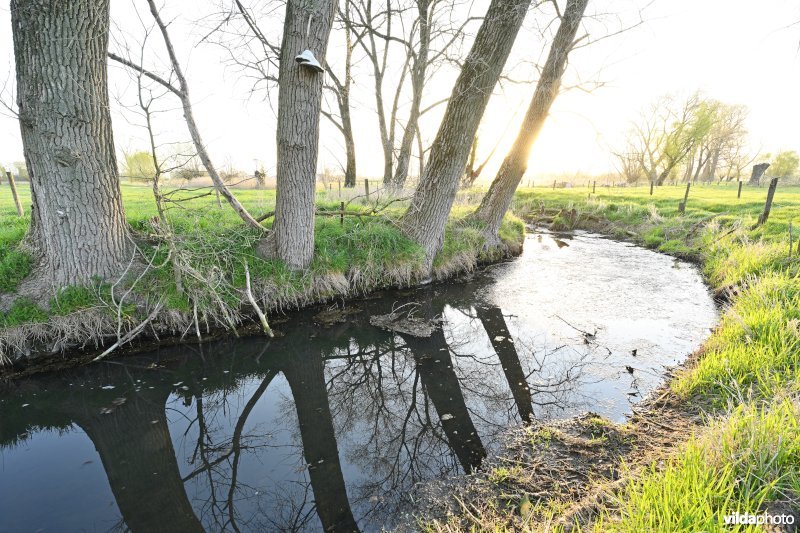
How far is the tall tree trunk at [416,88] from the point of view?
11102mm

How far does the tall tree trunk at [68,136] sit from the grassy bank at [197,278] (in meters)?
0.35

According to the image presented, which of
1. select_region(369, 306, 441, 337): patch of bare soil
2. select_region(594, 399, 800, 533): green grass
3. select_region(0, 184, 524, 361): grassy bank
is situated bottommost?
select_region(369, 306, 441, 337): patch of bare soil

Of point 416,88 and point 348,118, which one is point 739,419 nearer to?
point 416,88

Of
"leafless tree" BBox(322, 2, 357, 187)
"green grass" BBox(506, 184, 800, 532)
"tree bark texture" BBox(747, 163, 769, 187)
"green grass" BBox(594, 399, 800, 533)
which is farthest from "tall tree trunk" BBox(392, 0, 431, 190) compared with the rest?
"tree bark texture" BBox(747, 163, 769, 187)

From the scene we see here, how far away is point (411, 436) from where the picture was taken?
3.50m

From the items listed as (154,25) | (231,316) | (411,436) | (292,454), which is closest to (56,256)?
(231,316)

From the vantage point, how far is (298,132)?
17.2ft

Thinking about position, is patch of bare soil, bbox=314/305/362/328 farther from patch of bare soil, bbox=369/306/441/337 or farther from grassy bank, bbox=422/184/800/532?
grassy bank, bbox=422/184/800/532

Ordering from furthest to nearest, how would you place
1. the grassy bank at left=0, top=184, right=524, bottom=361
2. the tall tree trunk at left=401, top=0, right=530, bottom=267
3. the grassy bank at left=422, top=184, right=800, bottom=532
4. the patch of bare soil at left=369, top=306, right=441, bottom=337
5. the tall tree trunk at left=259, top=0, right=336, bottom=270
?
the tall tree trunk at left=401, top=0, right=530, bottom=267 < the patch of bare soil at left=369, top=306, right=441, bottom=337 < the tall tree trunk at left=259, top=0, right=336, bottom=270 < the grassy bank at left=0, top=184, right=524, bottom=361 < the grassy bank at left=422, top=184, right=800, bottom=532

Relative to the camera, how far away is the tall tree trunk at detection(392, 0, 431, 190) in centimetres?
1110

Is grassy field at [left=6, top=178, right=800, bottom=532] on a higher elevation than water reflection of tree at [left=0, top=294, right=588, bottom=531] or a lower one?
higher

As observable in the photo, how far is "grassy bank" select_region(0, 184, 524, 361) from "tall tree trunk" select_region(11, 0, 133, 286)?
349 millimetres

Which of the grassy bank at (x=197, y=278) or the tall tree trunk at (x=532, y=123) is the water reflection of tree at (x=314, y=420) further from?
the tall tree trunk at (x=532, y=123)

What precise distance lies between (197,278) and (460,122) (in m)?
5.01
